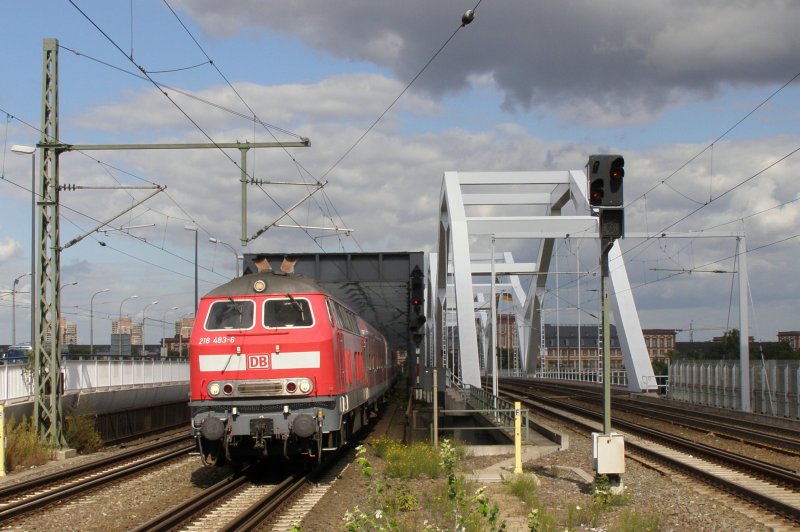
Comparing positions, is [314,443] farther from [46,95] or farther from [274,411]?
[46,95]

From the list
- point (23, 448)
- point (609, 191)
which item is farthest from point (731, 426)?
point (23, 448)

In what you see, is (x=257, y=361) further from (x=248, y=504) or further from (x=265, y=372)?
(x=248, y=504)

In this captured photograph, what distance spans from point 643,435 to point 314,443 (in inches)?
450

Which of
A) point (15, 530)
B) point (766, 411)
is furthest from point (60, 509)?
point (766, 411)

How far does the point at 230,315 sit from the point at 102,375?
13.8m

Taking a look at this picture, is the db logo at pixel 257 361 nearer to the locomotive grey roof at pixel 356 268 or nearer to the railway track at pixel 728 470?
the railway track at pixel 728 470

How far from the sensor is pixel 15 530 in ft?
38.1

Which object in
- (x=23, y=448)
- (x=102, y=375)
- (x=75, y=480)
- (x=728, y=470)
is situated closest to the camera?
(x=75, y=480)

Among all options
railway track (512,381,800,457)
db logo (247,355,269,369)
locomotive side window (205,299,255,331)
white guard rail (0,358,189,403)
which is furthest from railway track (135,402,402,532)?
railway track (512,381,800,457)

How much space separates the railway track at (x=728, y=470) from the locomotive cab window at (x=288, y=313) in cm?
729

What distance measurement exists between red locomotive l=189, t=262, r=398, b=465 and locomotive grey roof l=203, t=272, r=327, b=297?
2cm

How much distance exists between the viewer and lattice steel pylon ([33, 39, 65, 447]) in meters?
19.7

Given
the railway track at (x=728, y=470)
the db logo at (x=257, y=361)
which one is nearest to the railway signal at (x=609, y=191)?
the railway track at (x=728, y=470)

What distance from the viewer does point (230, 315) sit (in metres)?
16.2
